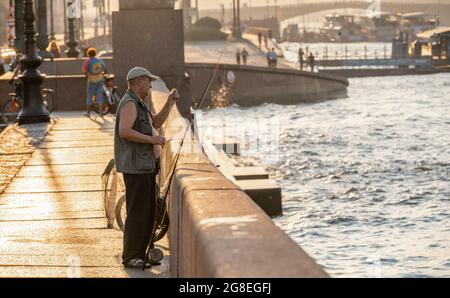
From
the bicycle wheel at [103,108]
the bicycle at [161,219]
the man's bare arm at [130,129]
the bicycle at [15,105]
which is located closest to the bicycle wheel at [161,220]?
the bicycle at [161,219]

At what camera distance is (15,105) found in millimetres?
22672

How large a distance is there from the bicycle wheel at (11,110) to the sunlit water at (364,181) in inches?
249

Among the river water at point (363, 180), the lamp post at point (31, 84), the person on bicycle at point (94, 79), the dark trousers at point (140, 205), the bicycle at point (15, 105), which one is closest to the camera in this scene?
the dark trousers at point (140, 205)

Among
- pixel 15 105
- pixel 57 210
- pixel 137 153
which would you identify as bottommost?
pixel 57 210

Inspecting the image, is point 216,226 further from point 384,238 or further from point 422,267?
point 384,238

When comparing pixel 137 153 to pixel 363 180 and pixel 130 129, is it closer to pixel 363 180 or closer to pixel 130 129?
pixel 130 129

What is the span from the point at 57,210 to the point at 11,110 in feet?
39.6

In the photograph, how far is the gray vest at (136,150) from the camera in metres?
8.03

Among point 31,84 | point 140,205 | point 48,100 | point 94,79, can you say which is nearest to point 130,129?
point 140,205

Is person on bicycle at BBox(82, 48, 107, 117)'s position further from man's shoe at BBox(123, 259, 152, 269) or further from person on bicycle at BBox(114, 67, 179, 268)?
person on bicycle at BBox(114, 67, 179, 268)

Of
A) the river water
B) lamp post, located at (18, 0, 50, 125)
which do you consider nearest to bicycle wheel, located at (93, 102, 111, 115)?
lamp post, located at (18, 0, 50, 125)

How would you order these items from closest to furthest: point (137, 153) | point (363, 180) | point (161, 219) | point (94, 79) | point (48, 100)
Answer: point (137, 153) → point (161, 219) → point (94, 79) → point (48, 100) → point (363, 180)

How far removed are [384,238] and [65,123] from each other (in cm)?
784

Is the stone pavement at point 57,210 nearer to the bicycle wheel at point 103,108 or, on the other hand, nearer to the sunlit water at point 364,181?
the bicycle wheel at point 103,108
